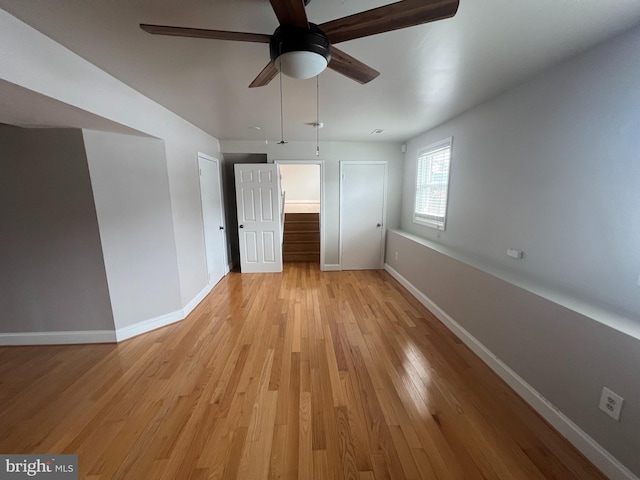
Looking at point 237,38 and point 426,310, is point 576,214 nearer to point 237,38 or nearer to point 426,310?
point 426,310

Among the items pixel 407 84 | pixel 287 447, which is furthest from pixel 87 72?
pixel 287 447

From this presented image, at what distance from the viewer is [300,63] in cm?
113

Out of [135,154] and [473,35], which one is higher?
[473,35]

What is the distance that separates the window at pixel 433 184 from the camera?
3.13 m

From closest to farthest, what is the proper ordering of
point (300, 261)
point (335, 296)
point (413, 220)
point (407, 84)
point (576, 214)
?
point (576, 214) → point (407, 84) → point (335, 296) → point (413, 220) → point (300, 261)

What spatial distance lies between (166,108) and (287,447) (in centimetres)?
316

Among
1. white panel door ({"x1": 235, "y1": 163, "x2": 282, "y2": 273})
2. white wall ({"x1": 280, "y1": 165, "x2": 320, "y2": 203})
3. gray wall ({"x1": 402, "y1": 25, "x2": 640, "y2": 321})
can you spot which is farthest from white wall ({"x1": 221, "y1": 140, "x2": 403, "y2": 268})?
white wall ({"x1": 280, "y1": 165, "x2": 320, "y2": 203})

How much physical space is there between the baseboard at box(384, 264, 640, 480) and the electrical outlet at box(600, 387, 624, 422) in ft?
0.72

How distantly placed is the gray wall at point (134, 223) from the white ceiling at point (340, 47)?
58 cm

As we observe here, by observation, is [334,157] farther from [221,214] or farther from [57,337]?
[57,337]

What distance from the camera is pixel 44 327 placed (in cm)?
235

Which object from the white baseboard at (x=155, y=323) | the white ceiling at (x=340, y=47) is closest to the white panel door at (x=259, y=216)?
the white baseboard at (x=155, y=323)

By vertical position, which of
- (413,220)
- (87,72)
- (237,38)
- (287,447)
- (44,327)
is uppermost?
(87,72)

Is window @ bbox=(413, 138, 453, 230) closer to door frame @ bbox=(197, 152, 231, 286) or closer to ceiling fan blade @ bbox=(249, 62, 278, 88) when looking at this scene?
ceiling fan blade @ bbox=(249, 62, 278, 88)
